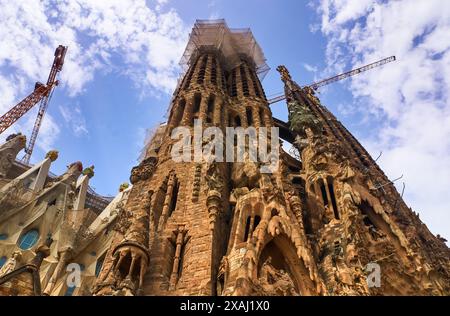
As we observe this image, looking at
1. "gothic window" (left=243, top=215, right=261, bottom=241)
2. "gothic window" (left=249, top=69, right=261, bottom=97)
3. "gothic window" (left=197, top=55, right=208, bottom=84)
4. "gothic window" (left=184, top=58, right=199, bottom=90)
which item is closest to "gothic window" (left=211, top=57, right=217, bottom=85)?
"gothic window" (left=197, top=55, right=208, bottom=84)

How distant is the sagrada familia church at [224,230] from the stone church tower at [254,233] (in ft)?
0.14

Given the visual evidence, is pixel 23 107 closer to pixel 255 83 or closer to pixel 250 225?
pixel 255 83

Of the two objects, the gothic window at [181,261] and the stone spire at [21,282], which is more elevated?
the gothic window at [181,261]

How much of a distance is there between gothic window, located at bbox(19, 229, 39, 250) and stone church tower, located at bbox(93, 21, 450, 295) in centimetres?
875

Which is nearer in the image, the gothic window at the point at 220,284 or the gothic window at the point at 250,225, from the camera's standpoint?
the gothic window at the point at 220,284

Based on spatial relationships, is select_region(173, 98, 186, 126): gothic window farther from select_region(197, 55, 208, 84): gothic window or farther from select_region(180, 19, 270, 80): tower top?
select_region(180, 19, 270, 80): tower top

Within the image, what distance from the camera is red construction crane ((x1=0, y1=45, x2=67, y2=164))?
4566 cm

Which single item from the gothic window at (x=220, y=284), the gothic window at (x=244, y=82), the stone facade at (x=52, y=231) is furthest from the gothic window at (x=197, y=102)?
the gothic window at (x=220, y=284)

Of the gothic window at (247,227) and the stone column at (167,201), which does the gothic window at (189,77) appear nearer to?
the stone column at (167,201)

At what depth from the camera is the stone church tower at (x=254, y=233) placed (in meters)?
11.5

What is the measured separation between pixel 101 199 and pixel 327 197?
997 inches

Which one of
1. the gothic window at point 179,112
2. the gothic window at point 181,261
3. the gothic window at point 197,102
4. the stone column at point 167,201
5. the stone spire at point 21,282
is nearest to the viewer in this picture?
the stone spire at point 21,282
